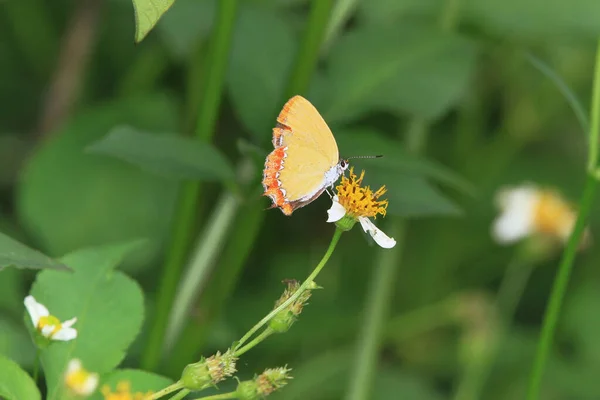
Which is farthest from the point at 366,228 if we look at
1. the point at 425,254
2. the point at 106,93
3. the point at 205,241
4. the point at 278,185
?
the point at 106,93

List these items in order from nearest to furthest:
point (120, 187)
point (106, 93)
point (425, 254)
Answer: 1. point (120, 187)
2. point (425, 254)
3. point (106, 93)

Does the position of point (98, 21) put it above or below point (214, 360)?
above

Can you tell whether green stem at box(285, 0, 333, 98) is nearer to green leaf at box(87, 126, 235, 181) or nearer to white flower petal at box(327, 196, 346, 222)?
green leaf at box(87, 126, 235, 181)

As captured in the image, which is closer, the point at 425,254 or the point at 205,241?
the point at 205,241

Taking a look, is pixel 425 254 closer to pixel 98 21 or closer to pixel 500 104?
pixel 500 104

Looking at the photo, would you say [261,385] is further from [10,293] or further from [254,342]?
[10,293]

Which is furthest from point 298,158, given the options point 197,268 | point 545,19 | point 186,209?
point 545,19

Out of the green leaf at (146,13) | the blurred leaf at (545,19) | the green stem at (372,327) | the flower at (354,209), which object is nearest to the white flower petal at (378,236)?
the flower at (354,209)
